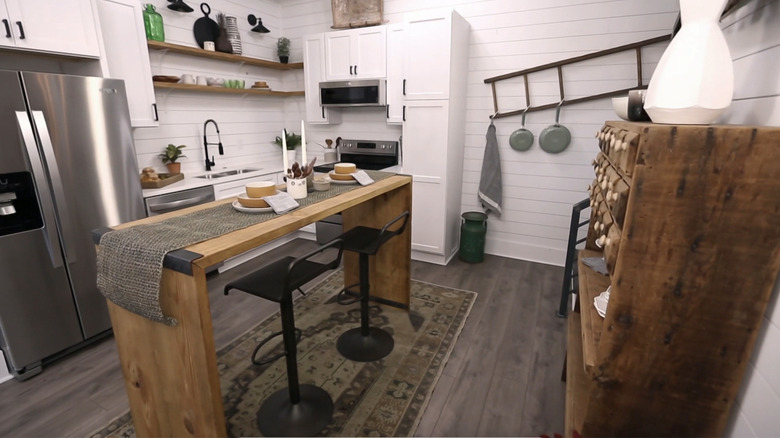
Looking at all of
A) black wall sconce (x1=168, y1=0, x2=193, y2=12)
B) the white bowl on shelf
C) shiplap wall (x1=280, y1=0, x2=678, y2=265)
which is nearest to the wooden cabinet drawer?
the white bowl on shelf

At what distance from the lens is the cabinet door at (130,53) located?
2.47m

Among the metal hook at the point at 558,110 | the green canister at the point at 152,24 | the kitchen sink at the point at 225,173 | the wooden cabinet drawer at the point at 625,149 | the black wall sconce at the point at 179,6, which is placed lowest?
the kitchen sink at the point at 225,173

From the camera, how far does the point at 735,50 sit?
4.37ft

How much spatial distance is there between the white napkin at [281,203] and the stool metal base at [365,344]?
110cm

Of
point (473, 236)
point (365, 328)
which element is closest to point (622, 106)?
point (365, 328)

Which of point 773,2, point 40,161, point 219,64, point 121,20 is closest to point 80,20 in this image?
point 121,20

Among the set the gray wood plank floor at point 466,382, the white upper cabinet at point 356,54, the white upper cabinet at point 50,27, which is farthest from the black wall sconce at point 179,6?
the gray wood plank floor at point 466,382

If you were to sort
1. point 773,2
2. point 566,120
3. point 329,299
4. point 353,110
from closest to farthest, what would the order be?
point 773,2, point 329,299, point 566,120, point 353,110

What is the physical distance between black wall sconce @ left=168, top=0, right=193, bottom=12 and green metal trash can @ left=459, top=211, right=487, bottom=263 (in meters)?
3.07

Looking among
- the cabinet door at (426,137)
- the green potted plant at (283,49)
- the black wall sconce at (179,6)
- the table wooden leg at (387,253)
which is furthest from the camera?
the green potted plant at (283,49)

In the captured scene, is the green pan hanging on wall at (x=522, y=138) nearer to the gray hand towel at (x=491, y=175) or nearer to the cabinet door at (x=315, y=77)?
the gray hand towel at (x=491, y=175)

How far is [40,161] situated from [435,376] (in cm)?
242

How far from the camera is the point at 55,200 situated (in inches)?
78.9

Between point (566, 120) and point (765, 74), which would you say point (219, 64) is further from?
point (765, 74)
